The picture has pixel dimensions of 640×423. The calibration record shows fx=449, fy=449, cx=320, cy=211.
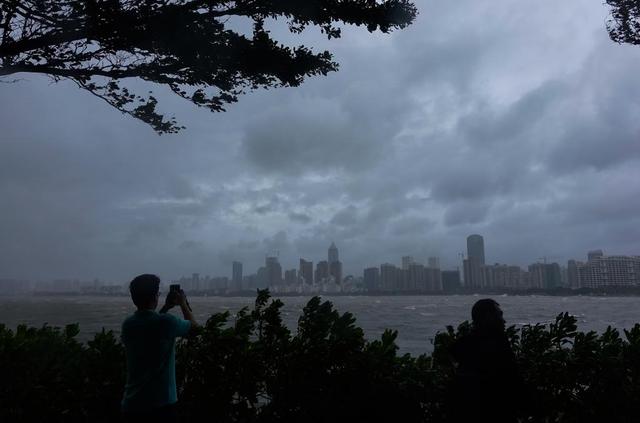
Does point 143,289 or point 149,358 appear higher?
point 143,289

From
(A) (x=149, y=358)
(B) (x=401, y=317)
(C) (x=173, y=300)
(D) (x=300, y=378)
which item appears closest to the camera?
(A) (x=149, y=358)

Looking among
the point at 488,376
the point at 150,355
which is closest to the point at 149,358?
the point at 150,355

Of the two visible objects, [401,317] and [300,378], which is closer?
[300,378]

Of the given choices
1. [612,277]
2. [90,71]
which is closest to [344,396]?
[90,71]

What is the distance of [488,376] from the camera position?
8.86 ft

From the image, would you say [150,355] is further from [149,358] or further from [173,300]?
[173,300]

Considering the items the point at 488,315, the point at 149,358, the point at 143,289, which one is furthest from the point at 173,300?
the point at 488,315

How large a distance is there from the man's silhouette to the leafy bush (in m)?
0.67

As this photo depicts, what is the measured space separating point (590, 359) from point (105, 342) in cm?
382

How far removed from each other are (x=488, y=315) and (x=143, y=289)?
2.06 m

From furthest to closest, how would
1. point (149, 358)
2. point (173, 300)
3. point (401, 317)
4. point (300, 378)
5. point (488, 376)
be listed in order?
point (401, 317) → point (300, 378) → point (173, 300) → point (488, 376) → point (149, 358)

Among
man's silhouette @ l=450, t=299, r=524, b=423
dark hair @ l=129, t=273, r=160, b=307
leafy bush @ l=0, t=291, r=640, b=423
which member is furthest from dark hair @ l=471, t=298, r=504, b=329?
dark hair @ l=129, t=273, r=160, b=307

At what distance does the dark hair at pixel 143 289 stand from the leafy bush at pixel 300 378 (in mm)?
1116

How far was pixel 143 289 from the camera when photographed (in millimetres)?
2566
